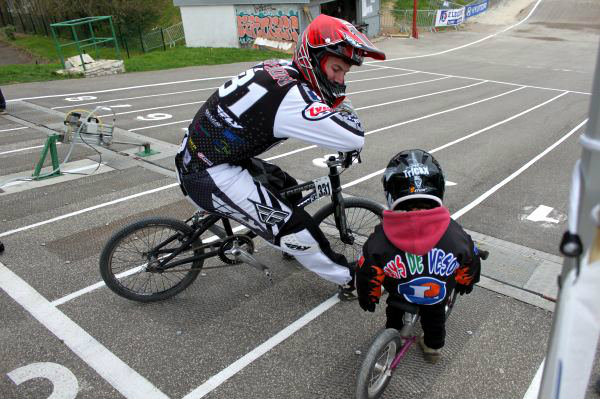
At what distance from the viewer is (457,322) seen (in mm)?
3643

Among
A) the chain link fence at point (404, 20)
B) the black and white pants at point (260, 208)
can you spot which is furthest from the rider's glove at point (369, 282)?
the chain link fence at point (404, 20)

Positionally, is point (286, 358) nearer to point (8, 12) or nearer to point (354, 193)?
point (354, 193)

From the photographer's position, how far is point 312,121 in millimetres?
2779

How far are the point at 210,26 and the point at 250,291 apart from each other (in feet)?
93.9

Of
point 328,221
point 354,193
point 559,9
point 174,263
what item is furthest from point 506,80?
point 559,9

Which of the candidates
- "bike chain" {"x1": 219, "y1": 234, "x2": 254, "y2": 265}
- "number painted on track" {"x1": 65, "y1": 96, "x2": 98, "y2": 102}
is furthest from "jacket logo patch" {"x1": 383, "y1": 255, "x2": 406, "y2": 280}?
"number painted on track" {"x1": 65, "y1": 96, "x2": 98, "y2": 102}

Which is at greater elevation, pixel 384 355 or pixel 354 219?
pixel 354 219

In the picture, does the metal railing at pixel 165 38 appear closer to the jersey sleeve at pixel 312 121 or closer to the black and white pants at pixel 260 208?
the black and white pants at pixel 260 208

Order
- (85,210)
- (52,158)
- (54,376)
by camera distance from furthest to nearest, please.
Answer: (52,158) < (85,210) < (54,376)

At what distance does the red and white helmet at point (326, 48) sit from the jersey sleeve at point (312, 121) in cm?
26

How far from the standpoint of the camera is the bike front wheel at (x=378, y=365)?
257cm

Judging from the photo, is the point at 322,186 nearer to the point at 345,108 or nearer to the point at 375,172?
the point at 345,108

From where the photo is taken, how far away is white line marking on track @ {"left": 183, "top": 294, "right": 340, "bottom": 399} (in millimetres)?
3033

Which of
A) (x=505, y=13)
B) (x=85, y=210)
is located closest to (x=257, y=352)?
→ (x=85, y=210)
